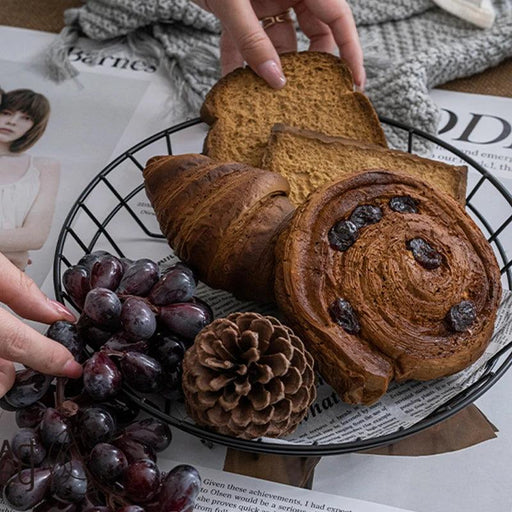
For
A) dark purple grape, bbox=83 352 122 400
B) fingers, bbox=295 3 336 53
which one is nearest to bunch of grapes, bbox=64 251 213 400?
dark purple grape, bbox=83 352 122 400

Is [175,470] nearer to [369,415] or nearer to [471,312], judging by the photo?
[369,415]

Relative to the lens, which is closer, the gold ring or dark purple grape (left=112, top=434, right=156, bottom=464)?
dark purple grape (left=112, top=434, right=156, bottom=464)

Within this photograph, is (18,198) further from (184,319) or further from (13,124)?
(184,319)

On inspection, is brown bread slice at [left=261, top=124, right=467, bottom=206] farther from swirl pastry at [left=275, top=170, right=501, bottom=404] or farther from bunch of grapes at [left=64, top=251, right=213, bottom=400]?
bunch of grapes at [left=64, top=251, right=213, bottom=400]

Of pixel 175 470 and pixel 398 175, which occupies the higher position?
pixel 398 175

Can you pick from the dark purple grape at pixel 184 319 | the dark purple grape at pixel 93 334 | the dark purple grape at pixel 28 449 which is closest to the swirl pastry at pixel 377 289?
the dark purple grape at pixel 184 319

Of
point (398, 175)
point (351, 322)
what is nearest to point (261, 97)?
point (398, 175)
